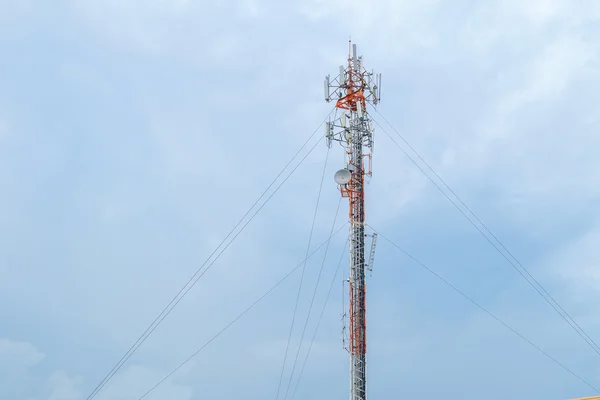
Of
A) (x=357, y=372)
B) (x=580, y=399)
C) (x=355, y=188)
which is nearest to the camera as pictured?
(x=580, y=399)

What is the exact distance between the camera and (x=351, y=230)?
34312mm

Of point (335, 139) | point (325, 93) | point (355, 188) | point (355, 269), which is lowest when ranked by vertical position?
point (355, 269)

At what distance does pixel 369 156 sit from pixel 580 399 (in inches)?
558

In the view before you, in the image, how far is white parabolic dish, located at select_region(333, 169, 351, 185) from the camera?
34.2 meters

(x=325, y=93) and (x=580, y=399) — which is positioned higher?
(x=325, y=93)

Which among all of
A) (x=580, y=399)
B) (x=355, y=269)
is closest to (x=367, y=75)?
(x=355, y=269)

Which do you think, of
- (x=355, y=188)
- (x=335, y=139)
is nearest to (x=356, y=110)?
(x=335, y=139)

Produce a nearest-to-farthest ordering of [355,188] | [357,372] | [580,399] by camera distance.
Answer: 1. [580,399]
2. [357,372]
3. [355,188]

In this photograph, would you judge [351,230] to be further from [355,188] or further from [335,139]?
[335,139]

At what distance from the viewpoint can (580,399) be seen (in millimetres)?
28875

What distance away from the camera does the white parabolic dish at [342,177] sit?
34.2m

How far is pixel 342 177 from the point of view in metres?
34.3

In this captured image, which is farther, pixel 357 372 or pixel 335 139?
pixel 335 139

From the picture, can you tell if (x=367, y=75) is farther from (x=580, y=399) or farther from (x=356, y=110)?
(x=580, y=399)
